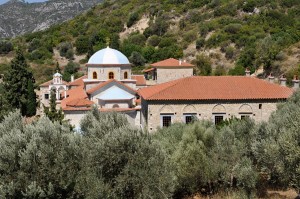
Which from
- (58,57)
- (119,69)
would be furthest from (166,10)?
(119,69)

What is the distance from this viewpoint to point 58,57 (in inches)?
2985

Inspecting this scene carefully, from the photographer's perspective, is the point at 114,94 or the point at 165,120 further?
the point at 114,94

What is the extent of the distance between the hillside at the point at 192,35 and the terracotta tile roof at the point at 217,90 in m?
14.2

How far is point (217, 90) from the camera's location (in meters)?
27.6

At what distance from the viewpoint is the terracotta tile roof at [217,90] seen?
26.6 meters

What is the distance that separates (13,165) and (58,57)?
221 feet

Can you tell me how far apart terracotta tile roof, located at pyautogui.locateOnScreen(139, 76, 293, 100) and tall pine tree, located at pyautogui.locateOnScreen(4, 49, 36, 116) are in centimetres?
1859

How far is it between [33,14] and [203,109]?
131382mm

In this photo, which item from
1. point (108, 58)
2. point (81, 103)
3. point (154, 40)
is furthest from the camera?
point (154, 40)

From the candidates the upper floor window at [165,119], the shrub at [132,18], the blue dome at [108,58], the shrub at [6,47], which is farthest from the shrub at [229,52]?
the shrub at [6,47]

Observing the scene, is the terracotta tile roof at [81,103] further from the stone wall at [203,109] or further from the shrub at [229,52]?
the shrub at [229,52]

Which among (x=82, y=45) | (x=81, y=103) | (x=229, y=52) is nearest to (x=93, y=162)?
(x=81, y=103)

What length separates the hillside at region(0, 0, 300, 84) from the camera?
51.4 meters

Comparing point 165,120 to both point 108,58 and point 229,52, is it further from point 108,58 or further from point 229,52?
point 229,52
